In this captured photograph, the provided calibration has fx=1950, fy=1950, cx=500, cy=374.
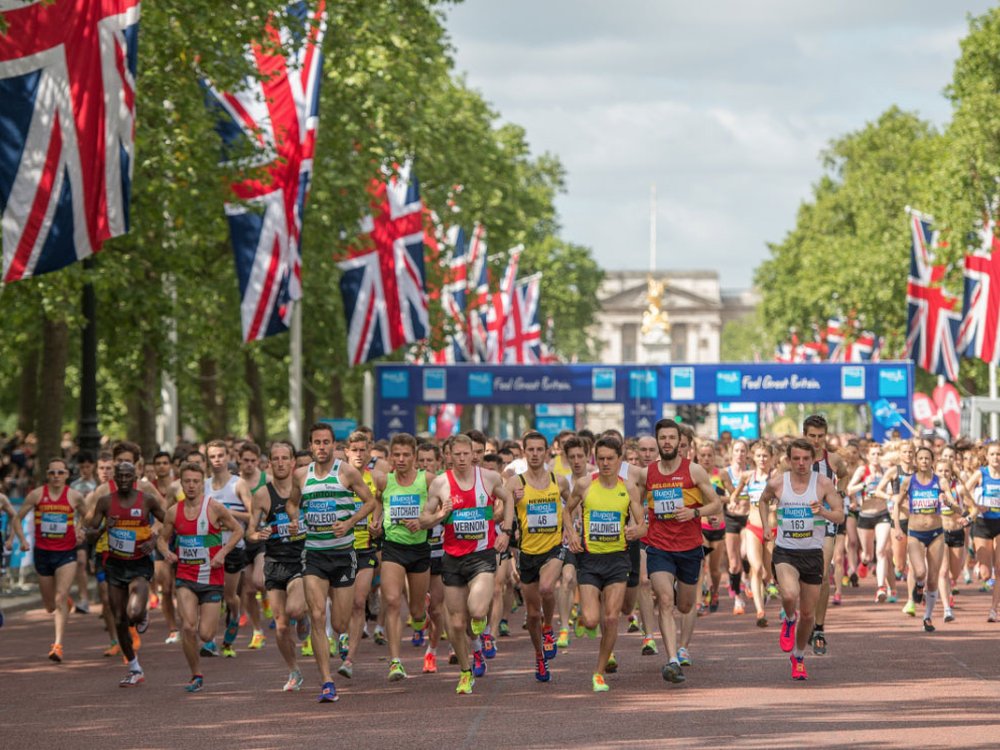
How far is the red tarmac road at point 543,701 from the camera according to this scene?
11.5 metres

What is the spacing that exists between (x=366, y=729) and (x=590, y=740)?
4.97 ft

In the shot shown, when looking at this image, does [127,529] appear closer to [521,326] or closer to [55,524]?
[55,524]

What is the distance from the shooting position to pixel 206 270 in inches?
1323

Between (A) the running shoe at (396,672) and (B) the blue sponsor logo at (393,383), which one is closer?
(A) the running shoe at (396,672)

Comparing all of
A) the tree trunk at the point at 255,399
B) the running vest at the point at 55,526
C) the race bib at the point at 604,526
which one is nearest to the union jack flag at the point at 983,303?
the tree trunk at the point at 255,399

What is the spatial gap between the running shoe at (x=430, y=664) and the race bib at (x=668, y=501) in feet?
7.23

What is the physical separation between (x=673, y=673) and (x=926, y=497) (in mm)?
6273

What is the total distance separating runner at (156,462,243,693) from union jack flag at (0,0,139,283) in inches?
115

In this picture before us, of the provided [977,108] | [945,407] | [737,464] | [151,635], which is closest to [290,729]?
[151,635]

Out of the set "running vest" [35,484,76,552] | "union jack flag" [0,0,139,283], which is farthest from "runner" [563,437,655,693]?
"union jack flag" [0,0,139,283]

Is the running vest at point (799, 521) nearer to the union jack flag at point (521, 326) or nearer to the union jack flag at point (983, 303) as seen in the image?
A: the union jack flag at point (983, 303)

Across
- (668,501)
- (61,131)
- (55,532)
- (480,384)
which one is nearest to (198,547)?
(55,532)

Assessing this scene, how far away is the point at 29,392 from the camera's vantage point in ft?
129

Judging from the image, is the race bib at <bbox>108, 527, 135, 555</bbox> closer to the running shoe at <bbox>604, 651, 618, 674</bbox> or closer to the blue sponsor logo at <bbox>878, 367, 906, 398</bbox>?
the running shoe at <bbox>604, 651, 618, 674</bbox>
